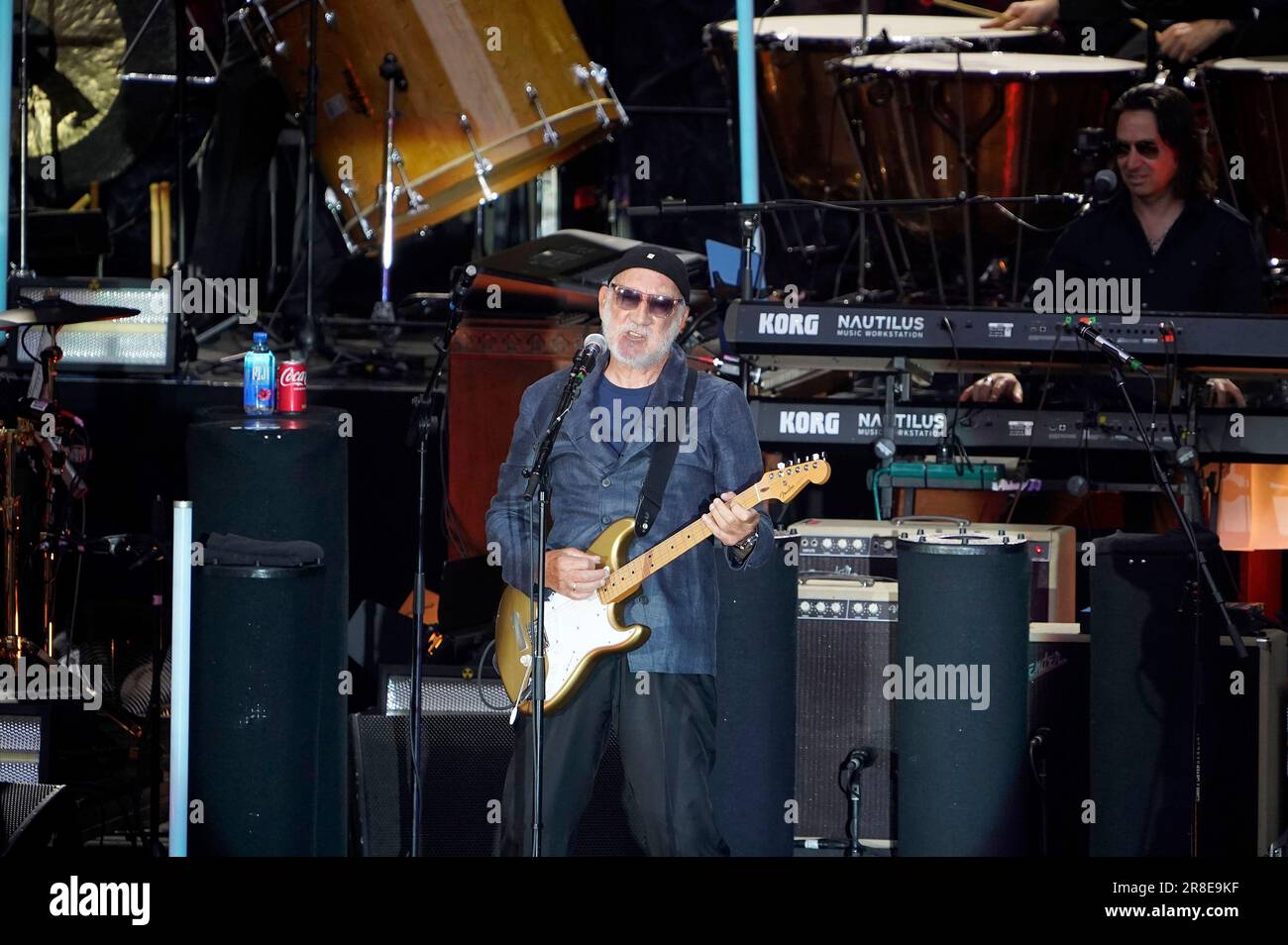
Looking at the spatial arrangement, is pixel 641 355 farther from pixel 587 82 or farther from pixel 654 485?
pixel 587 82

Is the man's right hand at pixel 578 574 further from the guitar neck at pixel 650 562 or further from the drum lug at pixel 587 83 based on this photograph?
the drum lug at pixel 587 83

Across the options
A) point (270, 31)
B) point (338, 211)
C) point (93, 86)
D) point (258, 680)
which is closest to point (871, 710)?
point (258, 680)

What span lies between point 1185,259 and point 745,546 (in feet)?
8.42

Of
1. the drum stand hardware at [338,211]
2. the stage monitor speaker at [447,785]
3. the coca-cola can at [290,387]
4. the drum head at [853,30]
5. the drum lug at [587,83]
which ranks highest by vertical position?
the drum head at [853,30]

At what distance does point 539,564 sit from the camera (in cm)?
451

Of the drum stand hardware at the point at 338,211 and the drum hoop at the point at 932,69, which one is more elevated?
the drum hoop at the point at 932,69

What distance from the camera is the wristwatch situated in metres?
4.63

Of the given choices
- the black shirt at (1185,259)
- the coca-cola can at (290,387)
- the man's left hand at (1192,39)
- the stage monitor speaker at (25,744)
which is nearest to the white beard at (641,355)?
the coca-cola can at (290,387)

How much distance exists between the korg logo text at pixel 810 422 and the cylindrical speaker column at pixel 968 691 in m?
0.79

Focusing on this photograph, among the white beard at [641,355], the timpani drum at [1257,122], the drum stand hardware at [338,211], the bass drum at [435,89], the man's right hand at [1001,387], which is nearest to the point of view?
the white beard at [641,355]

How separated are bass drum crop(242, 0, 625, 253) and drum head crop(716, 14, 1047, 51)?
2.65 ft

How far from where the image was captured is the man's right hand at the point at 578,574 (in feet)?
15.3

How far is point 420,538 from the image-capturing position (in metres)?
5.30

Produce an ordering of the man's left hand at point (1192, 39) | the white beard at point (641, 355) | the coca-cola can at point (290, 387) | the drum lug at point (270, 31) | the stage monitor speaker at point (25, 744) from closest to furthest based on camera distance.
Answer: the white beard at point (641, 355) → the stage monitor speaker at point (25, 744) → the coca-cola can at point (290, 387) → the man's left hand at point (1192, 39) → the drum lug at point (270, 31)
